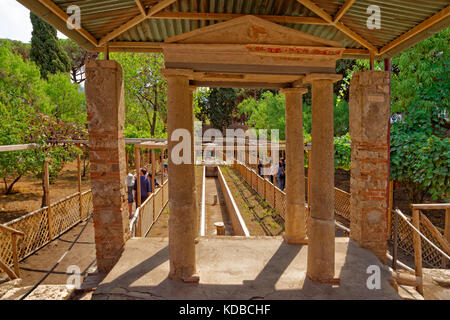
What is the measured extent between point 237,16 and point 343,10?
1.49 m

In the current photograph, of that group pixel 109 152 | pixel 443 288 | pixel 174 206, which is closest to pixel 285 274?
pixel 174 206

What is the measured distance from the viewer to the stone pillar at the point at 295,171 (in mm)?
5586

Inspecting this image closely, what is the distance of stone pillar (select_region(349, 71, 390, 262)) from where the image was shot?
4879mm

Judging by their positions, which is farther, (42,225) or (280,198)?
(280,198)

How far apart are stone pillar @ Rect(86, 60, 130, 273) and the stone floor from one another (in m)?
0.42

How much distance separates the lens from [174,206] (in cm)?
409

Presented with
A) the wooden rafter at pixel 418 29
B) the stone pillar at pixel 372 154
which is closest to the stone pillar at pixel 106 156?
the stone pillar at pixel 372 154

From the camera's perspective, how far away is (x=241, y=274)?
4355 mm

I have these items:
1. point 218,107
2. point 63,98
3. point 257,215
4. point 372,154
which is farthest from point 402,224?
point 218,107

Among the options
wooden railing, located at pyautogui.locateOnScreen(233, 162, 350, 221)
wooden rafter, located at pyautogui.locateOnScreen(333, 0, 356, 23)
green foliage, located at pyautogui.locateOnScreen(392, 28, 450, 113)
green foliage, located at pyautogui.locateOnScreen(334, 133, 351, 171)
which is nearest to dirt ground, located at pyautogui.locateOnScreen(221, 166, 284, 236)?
wooden railing, located at pyautogui.locateOnScreen(233, 162, 350, 221)

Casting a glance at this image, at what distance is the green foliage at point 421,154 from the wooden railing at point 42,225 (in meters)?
11.0

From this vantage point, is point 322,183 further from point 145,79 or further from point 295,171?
point 145,79

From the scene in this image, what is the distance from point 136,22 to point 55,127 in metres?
8.84

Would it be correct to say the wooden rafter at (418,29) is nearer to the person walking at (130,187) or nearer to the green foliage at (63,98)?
the person walking at (130,187)
